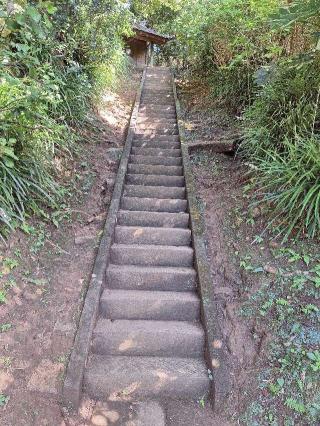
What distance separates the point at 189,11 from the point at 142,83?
2.73 meters

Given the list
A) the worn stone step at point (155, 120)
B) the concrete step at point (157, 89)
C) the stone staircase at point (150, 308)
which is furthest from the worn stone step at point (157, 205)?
the concrete step at point (157, 89)

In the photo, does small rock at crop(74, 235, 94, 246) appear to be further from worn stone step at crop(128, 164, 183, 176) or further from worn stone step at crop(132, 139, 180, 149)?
worn stone step at crop(132, 139, 180, 149)

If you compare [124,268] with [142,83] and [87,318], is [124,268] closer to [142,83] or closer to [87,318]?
[87,318]

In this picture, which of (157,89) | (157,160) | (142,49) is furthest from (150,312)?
(142,49)

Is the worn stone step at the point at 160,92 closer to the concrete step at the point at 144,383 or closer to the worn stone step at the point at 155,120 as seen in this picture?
the worn stone step at the point at 155,120

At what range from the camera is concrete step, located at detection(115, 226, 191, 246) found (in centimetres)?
420

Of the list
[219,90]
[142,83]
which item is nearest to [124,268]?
[219,90]

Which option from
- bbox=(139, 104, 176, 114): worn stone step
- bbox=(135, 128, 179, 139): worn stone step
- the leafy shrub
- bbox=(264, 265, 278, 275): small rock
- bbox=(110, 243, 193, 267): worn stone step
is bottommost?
bbox=(110, 243, 193, 267): worn stone step

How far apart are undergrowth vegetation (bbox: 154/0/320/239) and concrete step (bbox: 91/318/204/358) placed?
1.59 meters

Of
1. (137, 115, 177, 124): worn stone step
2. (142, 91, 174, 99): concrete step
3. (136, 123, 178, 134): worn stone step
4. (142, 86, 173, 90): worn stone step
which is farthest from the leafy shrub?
(142, 86, 173, 90): worn stone step

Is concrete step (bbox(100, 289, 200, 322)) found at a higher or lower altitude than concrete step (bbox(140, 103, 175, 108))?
lower

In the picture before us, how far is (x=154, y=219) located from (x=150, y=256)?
0.74 m

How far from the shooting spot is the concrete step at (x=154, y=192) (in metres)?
5.08

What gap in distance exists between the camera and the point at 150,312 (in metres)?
3.36
